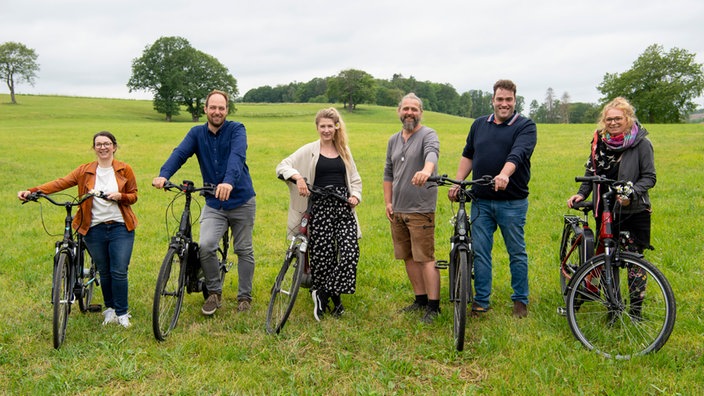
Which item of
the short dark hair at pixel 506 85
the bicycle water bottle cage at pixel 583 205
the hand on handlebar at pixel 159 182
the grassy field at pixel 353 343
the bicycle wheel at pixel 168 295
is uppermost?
the short dark hair at pixel 506 85

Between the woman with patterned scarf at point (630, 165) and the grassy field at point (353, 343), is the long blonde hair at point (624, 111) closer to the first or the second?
the woman with patterned scarf at point (630, 165)

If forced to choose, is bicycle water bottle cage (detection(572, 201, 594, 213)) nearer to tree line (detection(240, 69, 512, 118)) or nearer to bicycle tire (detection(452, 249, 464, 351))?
bicycle tire (detection(452, 249, 464, 351))

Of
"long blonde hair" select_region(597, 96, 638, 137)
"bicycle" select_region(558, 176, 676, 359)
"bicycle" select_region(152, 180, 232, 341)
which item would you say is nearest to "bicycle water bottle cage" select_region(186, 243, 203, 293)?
"bicycle" select_region(152, 180, 232, 341)

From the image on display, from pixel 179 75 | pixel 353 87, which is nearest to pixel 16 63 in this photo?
pixel 179 75

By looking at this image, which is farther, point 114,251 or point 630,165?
point 114,251

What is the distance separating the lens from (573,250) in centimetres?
534

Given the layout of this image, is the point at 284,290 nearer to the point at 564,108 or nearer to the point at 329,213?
the point at 329,213

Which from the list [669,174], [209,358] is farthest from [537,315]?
[669,174]

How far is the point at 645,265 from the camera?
13.6ft

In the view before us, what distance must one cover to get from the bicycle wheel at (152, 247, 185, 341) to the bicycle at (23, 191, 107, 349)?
2.99 feet

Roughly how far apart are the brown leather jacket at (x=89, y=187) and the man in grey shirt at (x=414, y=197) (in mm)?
2808

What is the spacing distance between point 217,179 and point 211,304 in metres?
1.43

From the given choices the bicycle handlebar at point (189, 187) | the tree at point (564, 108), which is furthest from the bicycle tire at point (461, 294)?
the tree at point (564, 108)

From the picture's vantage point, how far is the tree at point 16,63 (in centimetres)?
6962
